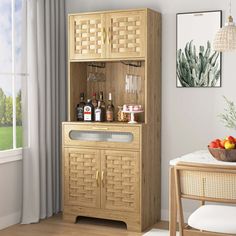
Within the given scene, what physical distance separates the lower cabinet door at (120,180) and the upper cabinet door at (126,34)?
0.95 m

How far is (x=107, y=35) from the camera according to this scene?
4.92 meters

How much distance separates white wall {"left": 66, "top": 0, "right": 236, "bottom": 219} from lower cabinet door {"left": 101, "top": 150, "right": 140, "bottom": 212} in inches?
19.0

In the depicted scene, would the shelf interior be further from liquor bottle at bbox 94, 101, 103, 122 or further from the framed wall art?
the framed wall art

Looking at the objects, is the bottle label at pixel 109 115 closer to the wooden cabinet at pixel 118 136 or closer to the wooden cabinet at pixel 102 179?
the wooden cabinet at pixel 118 136

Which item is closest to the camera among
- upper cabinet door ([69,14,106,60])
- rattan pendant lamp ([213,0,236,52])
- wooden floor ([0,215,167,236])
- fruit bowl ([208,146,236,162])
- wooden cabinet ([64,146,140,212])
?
fruit bowl ([208,146,236,162])

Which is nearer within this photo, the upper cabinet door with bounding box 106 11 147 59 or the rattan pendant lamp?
the rattan pendant lamp

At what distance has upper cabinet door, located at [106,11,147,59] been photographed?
15.7 feet

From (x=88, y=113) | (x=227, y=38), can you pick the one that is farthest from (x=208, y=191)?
(x=88, y=113)

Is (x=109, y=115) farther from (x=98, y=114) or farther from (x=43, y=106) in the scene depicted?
(x=43, y=106)

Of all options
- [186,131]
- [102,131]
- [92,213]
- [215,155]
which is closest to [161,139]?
[186,131]

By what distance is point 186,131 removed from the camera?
5.05 m

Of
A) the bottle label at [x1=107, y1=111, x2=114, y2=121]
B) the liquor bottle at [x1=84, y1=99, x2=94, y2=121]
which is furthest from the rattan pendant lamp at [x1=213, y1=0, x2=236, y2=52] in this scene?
the liquor bottle at [x1=84, y1=99, x2=94, y2=121]

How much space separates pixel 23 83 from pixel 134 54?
1.12m

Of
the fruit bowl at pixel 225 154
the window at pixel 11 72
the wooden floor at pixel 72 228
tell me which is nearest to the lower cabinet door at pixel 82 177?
the wooden floor at pixel 72 228
